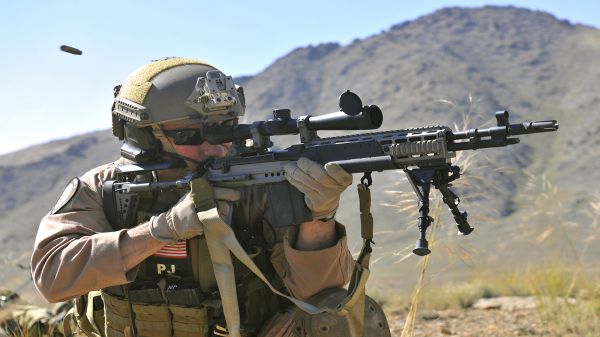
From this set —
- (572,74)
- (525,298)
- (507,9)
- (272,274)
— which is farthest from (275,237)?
(507,9)

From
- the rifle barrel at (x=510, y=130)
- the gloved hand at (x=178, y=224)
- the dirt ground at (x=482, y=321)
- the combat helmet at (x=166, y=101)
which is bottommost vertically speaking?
the dirt ground at (x=482, y=321)

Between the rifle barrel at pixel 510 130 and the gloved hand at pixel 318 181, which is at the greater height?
the rifle barrel at pixel 510 130

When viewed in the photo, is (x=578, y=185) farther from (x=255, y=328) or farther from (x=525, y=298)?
(x=255, y=328)

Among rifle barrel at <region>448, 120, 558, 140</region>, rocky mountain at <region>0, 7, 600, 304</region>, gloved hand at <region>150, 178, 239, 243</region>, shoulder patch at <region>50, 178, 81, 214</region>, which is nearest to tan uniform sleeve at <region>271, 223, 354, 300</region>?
gloved hand at <region>150, 178, 239, 243</region>

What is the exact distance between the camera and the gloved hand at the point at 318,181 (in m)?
3.38

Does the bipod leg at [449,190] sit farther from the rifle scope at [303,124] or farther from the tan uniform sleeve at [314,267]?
the tan uniform sleeve at [314,267]

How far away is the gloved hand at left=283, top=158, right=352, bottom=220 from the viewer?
3.38 metres

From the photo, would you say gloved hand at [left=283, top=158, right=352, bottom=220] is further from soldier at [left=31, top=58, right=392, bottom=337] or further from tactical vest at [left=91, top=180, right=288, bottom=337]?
tactical vest at [left=91, top=180, right=288, bottom=337]

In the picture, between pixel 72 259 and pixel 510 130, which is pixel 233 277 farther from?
pixel 510 130

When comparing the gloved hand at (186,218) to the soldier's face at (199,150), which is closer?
the gloved hand at (186,218)

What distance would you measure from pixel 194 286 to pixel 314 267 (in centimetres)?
66

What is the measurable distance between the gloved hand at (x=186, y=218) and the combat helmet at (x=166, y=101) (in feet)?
1.58

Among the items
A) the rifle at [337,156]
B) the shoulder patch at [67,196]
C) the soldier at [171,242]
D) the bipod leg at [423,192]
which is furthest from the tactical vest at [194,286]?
the bipod leg at [423,192]

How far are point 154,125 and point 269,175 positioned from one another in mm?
842
